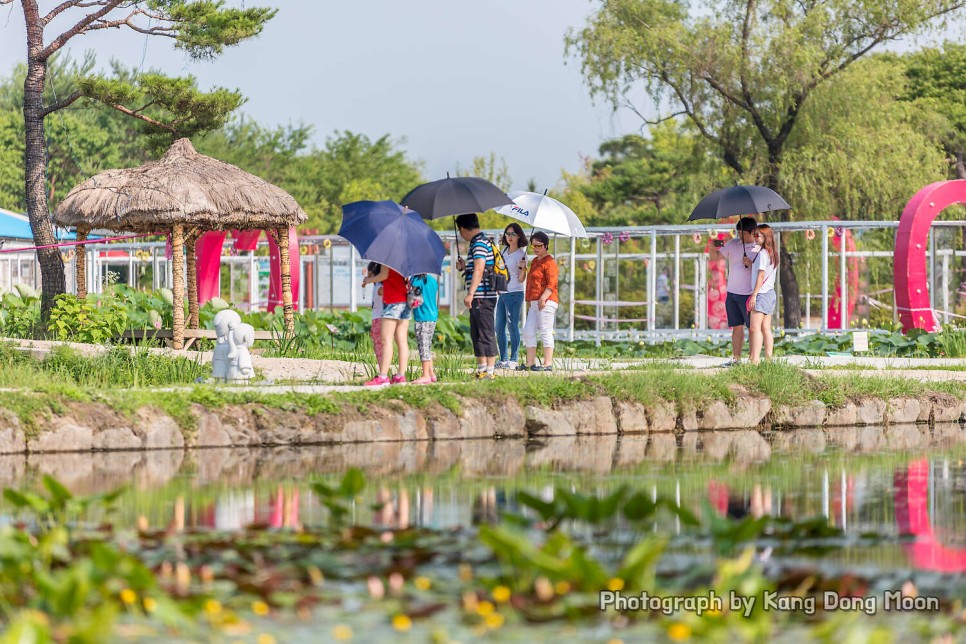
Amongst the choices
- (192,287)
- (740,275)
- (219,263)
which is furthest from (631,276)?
(740,275)

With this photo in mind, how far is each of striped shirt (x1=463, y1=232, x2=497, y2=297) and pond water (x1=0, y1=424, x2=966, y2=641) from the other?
2227 mm

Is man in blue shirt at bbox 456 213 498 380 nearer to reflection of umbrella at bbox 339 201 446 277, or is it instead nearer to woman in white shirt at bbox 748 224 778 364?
reflection of umbrella at bbox 339 201 446 277

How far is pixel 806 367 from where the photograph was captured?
51.7 ft

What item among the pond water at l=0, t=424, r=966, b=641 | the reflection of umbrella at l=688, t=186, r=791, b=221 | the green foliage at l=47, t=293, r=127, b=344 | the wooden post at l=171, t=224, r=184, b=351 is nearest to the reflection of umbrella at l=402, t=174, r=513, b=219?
the pond water at l=0, t=424, r=966, b=641

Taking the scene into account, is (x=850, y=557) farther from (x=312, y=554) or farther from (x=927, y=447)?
(x=927, y=447)

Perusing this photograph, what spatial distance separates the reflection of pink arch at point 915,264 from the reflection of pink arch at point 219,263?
1052 centimetres

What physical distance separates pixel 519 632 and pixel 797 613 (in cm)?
96

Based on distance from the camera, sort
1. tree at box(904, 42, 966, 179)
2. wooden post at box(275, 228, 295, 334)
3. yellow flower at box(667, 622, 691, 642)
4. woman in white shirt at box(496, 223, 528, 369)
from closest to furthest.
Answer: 1. yellow flower at box(667, 622, 691, 642)
2. woman in white shirt at box(496, 223, 528, 369)
3. wooden post at box(275, 228, 295, 334)
4. tree at box(904, 42, 966, 179)

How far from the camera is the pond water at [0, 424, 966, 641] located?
19.3ft

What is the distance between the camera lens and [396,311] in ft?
40.5

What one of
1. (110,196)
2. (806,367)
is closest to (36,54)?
(110,196)

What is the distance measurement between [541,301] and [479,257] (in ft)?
5.27

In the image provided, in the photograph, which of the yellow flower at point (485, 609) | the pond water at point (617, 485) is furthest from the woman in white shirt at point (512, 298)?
the yellow flower at point (485, 609)

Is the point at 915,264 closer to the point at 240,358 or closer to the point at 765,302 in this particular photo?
the point at 765,302
